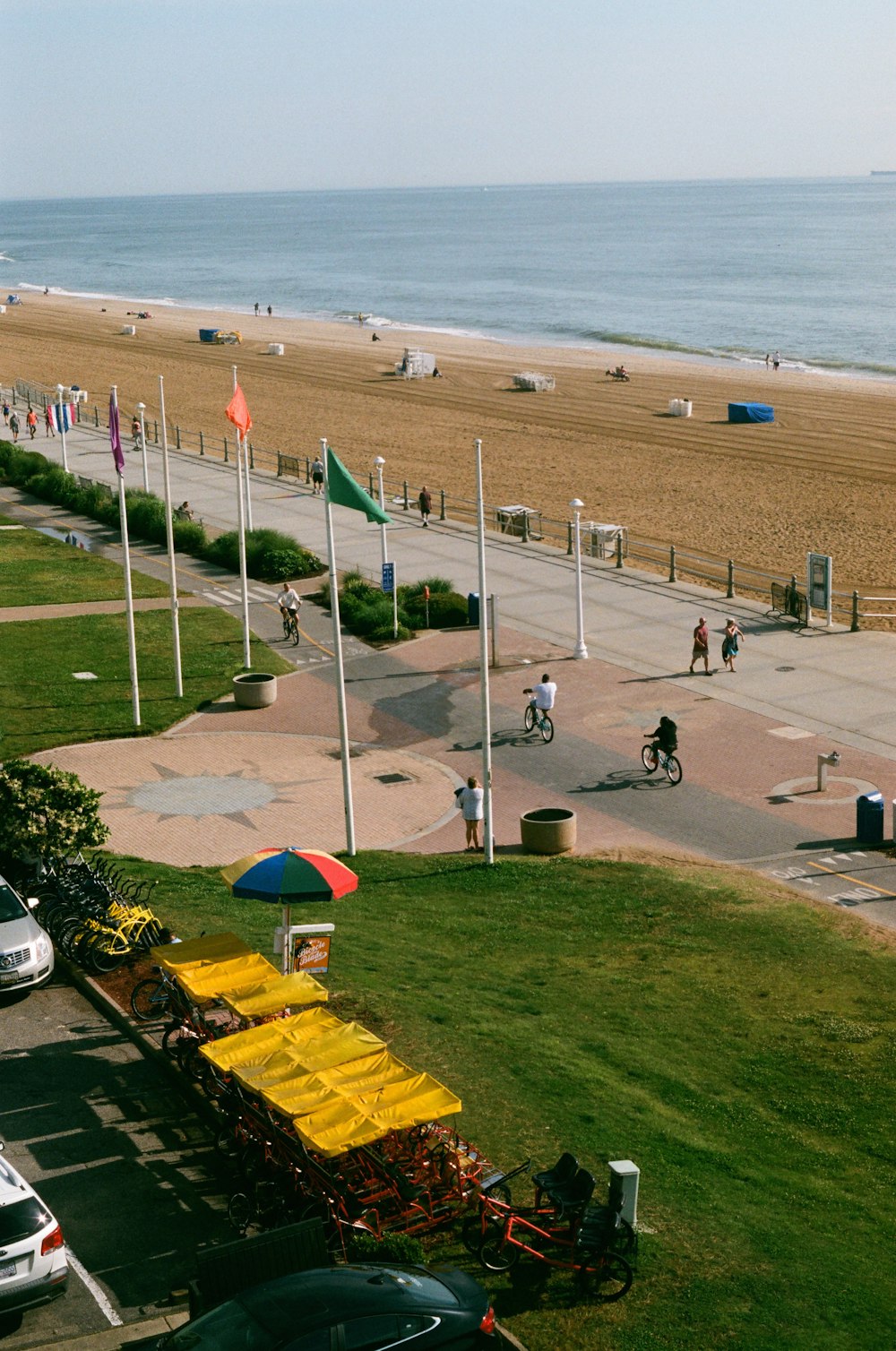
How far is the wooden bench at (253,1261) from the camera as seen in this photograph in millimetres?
9594

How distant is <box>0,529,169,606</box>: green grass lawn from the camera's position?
3906 centimetres

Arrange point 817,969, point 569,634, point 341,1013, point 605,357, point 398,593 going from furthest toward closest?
point 605,357 → point 398,593 → point 569,634 → point 817,969 → point 341,1013

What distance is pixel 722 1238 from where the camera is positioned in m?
11.4

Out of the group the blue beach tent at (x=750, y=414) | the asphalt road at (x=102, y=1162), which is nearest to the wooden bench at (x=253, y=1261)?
the asphalt road at (x=102, y=1162)

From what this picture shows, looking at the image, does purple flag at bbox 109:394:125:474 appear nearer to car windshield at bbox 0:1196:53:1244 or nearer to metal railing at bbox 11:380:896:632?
metal railing at bbox 11:380:896:632

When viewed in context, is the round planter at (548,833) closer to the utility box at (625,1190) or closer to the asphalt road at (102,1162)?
the asphalt road at (102,1162)

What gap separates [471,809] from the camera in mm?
22797

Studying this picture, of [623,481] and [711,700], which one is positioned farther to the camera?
[623,481]

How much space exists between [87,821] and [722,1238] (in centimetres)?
1039

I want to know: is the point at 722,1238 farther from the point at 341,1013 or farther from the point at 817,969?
the point at 817,969

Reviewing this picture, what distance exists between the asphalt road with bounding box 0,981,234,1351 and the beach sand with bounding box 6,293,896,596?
2883 centimetres

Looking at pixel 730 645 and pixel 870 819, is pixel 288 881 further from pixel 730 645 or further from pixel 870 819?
pixel 730 645

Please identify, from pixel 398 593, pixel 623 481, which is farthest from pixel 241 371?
pixel 398 593

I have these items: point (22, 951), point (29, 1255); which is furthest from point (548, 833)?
point (29, 1255)
